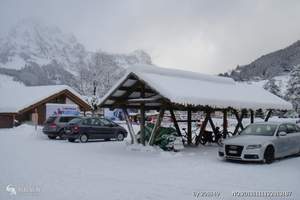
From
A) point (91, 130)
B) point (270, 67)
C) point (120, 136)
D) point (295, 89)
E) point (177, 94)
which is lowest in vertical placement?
point (120, 136)

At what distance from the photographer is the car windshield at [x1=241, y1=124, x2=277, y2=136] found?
→ 15.1 m

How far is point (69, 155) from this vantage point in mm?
16703

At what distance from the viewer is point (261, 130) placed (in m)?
15.5

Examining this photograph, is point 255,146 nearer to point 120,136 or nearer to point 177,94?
point 177,94

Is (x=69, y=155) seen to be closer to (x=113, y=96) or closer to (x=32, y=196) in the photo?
(x=113, y=96)

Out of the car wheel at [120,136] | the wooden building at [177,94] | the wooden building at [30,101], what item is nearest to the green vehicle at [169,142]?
the wooden building at [177,94]

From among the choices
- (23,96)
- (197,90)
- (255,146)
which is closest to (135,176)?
(255,146)

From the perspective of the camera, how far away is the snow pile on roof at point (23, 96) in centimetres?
4359

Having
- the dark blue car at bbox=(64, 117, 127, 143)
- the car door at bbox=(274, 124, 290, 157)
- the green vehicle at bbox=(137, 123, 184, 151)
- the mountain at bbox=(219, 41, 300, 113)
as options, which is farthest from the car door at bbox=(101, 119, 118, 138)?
the mountain at bbox=(219, 41, 300, 113)

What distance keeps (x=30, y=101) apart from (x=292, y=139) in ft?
112

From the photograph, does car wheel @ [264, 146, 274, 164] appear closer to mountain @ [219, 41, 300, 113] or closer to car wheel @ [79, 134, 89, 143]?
car wheel @ [79, 134, 89, 143]

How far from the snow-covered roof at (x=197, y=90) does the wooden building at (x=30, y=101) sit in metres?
25.9

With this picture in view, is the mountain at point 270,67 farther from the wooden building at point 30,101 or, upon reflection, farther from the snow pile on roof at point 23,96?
the snow pile on roof at point 23,96

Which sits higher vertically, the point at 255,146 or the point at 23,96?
the point at 23,96
